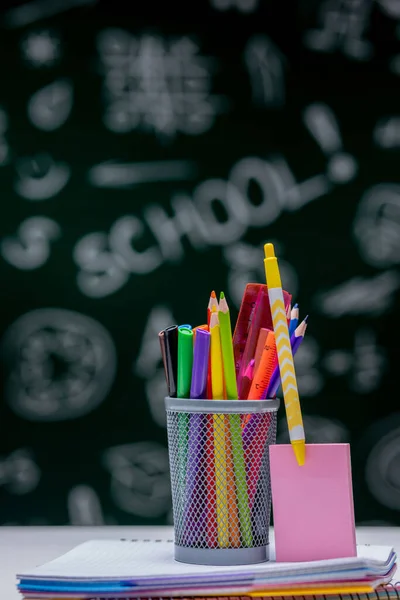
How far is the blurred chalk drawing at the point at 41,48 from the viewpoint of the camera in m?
1.28

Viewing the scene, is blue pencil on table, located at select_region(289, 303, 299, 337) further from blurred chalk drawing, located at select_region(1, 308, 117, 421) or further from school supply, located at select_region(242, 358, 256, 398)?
blurred chalk drawing, located at select_region(1, 308, 117, 421)

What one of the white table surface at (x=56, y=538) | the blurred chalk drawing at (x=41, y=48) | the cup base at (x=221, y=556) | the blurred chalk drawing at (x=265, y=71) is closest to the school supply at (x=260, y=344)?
the cup base at (x=221, y=556)

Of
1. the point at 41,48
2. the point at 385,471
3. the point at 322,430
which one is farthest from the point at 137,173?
the point at 385,471

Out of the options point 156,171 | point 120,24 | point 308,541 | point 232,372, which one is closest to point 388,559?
point 308,541

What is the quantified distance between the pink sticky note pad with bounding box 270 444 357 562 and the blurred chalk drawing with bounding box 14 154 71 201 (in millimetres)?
815

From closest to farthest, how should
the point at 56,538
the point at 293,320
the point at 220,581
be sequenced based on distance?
the point at 220,581, the point at 293,320, the point at 56,538

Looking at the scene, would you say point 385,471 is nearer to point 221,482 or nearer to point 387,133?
point 387,133

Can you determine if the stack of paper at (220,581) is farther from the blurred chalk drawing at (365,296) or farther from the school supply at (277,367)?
the blurred chalk drawing at (365,296)

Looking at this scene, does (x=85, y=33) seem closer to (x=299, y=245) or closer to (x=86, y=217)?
(x=86, y=217)

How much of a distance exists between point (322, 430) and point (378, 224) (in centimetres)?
33

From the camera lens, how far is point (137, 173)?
1.27 m

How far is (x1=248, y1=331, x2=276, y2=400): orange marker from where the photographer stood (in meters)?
0.61

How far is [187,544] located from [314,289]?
70 centimetres

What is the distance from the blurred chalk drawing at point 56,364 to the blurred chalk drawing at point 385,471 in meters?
0.41
